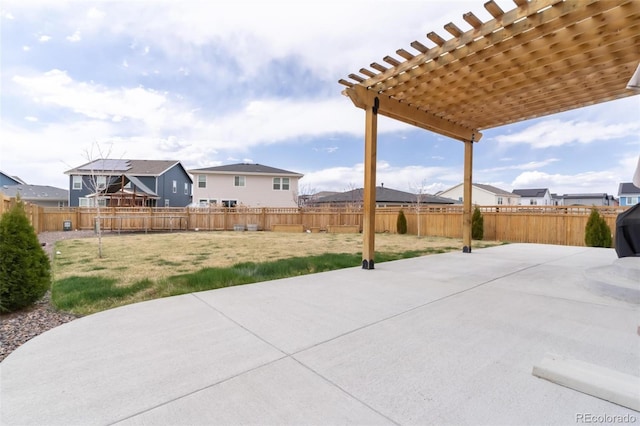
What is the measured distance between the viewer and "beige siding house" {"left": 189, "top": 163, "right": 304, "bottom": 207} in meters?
20.7

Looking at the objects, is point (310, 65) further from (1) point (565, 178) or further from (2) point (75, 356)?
(1) point (565, 178)

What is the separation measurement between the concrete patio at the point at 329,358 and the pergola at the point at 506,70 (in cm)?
250

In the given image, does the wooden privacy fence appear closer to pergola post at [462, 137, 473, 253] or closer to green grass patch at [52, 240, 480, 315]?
pergola post at [462, 137, 473, 253]

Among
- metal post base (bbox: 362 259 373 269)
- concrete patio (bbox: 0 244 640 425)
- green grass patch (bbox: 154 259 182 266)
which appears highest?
metal post base (bbox: 362 259 373 269)

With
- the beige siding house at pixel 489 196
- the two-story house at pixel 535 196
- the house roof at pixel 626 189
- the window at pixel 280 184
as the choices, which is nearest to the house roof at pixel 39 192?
the window at pixel 280 184

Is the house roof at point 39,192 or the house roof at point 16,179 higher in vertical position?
the house roof at point 16,179

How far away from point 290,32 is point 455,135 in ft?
15.6

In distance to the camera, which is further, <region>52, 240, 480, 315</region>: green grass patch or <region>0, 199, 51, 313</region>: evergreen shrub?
<region>52, 240, 480, 315</region>: green grass patch

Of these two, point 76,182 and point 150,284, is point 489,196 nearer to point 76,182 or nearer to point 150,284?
point 150,284

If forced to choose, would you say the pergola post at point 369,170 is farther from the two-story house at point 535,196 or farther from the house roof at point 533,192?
the house roof at point 533,192

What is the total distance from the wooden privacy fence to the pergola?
20.8ft

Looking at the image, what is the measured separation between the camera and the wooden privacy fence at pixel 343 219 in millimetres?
10492

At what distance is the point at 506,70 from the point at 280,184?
59.6 ft

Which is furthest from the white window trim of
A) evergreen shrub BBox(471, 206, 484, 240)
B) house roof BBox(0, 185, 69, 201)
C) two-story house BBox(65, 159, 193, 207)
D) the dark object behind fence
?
the dark object behind fence
